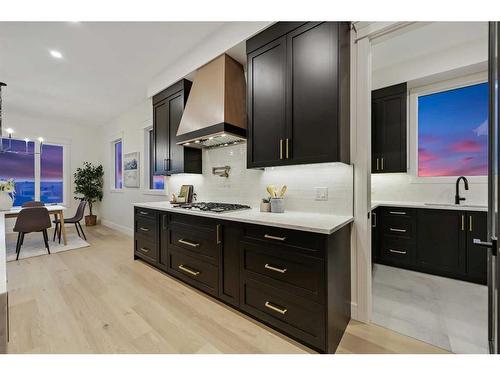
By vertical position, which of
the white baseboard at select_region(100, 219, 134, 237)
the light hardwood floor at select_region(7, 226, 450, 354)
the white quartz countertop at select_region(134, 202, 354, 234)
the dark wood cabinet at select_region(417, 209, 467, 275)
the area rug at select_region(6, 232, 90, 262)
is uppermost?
the white quartz countertop at select_region(134, 202, 354, 234)

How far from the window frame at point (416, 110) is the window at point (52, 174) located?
323 inches

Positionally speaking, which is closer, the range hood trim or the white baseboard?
the range hood trim

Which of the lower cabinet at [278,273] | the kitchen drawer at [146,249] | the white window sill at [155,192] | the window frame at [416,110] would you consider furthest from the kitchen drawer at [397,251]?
the white window sill at [155,192]

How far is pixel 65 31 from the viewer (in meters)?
2.41

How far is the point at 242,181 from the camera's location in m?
2.68

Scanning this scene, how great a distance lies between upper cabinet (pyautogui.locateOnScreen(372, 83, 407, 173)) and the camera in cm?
309

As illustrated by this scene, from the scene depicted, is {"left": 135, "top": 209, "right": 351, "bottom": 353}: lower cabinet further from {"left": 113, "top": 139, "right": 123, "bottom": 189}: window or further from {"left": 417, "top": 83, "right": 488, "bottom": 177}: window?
A: {"left": 113, "top": 139, "right": 123, "bottom": 189}: window

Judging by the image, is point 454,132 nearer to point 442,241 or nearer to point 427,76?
point 427,76

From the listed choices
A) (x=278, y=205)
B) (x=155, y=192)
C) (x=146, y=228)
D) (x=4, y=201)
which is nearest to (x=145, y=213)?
(x=146, y=228)

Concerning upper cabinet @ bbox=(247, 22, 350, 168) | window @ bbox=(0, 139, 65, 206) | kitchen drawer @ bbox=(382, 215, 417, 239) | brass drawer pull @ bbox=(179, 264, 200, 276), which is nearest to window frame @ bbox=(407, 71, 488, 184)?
kitchen drawer @ bbox=(382, 215, 417, 239)

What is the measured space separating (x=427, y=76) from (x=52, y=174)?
844 centimetres

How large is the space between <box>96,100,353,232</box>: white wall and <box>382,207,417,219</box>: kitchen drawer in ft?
4.98
